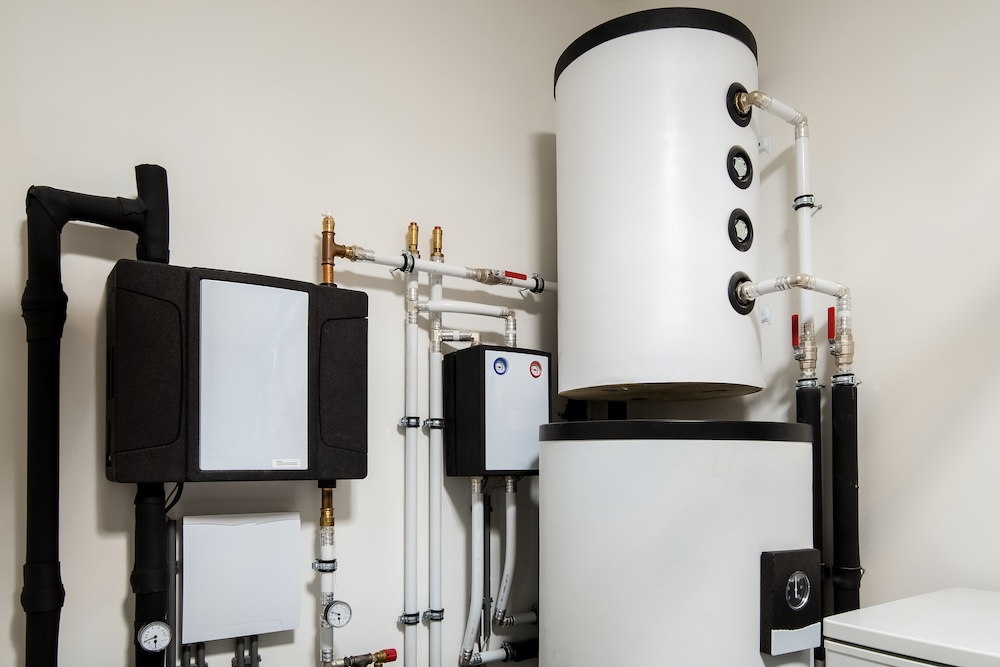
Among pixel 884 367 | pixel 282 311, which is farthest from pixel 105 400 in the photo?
pixel 884 367

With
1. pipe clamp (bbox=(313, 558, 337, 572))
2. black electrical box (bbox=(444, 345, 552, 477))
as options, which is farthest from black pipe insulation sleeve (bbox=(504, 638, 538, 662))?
pipe clamp (bbox=(313, 558, 337, 572))

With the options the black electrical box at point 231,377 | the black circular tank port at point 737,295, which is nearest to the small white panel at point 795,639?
the black circular tank port at point 737,295

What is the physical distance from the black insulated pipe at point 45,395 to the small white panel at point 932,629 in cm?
130

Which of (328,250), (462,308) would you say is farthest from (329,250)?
(462,308)

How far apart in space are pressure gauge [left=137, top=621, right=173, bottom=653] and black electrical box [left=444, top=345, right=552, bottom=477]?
0.71 meters

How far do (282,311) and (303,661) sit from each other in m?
0.76

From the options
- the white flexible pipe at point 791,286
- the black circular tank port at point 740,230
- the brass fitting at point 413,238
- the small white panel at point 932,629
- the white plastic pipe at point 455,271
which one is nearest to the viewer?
the small white panel at point 932,629

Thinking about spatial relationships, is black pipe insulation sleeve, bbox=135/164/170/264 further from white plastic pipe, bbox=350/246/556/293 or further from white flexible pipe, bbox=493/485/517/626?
white flexible pipe, bbox=493/485/517/626

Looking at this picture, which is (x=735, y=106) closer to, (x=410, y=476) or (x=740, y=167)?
(x=740, y=167)

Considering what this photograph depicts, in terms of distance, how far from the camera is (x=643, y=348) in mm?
1652

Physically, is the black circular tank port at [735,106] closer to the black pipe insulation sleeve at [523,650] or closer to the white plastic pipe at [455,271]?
the white plastic pipe at [455,271]

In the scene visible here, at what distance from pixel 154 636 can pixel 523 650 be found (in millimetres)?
927

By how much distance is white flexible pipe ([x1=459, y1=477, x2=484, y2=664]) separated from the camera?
6.23 feet

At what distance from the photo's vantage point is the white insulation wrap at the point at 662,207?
1.65 meters
